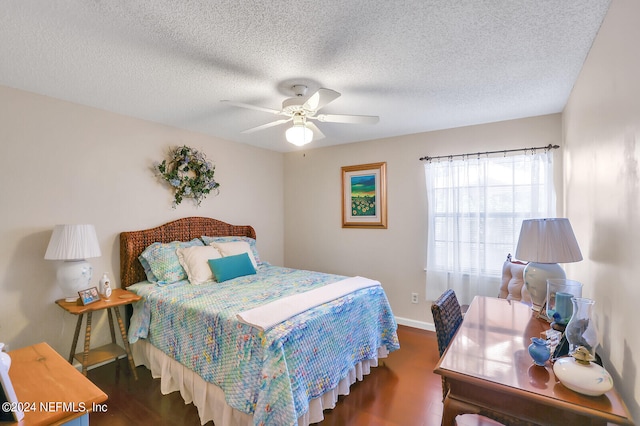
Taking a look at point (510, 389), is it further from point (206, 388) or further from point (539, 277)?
point (206, 388)

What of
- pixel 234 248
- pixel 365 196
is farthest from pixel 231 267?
pixel 365 196

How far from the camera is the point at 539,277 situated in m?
1.80

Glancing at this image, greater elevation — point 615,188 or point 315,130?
point 315,130

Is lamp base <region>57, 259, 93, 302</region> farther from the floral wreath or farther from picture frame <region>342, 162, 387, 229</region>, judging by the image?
picture frame <region>342, 162, 387, 229</region>

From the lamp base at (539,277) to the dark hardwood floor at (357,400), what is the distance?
36.3 inches

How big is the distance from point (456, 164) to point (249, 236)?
8.99ft

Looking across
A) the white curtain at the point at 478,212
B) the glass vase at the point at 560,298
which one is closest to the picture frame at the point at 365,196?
the white curtain at the point at 478,212

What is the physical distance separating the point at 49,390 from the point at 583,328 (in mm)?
2070

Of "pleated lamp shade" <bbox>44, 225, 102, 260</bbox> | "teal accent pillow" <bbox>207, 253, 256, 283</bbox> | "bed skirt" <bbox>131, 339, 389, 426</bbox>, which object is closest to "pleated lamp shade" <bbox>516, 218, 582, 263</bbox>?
"bed skirt" <bbox>131, 339, 389, 426</bbox>

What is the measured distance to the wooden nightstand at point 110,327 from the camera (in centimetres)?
233

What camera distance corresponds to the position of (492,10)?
4.68 ft

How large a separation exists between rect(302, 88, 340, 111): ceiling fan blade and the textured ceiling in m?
0.21

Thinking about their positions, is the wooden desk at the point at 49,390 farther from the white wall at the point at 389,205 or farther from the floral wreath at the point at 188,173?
the white wall at the point at 389,205

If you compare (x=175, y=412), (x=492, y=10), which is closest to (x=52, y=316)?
(x=175, y=412)
